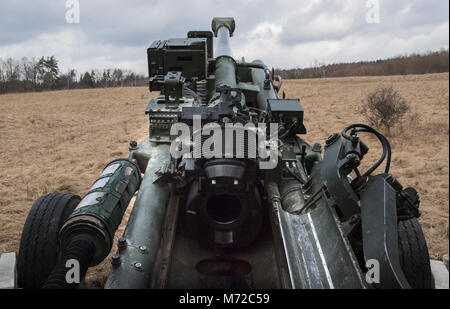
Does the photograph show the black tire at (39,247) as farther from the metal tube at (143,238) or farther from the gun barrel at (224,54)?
the gun barrel at (224,54)

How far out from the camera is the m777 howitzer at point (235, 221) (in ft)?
7.69

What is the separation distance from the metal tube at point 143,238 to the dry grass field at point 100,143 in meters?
1.35

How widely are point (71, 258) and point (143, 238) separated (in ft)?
2.07

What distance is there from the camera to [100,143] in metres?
10.8

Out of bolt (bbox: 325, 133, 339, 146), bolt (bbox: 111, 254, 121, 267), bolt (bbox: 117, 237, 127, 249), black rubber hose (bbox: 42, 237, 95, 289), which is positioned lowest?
bolt (bbox: 111, 254, 121, 267)

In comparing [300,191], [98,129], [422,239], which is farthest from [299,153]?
[98,129]

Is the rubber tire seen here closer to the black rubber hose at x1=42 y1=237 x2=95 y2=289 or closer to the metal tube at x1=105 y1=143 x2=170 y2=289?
the metal tube at x1=105 y1=143 x2=170 y2=289

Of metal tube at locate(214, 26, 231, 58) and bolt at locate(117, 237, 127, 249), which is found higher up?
metal tube at locate(214, 26, 231, 58)

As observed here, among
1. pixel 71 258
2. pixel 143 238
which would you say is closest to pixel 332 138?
pixel 143 238

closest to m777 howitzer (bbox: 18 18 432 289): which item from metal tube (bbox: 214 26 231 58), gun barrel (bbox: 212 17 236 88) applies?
gun barrel (bbox: 212 17 236 88)

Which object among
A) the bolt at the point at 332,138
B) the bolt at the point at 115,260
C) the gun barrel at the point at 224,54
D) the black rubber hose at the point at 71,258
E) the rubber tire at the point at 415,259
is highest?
the gun barrel at the point at 224,54

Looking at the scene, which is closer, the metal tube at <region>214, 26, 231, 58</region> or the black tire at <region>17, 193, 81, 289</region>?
the black tire at <region>17, 193, 81, 289</region>

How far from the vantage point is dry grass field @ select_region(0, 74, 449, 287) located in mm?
4832

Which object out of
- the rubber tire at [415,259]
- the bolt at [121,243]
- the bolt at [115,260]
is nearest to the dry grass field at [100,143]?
the rubber tire at [415,259]
